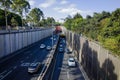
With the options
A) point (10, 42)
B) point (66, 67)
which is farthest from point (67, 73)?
point (10, 42)

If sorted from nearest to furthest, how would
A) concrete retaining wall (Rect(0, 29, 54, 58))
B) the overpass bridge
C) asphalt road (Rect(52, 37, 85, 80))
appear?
1. the overpass bridge
2. asphalt road (Rect(52, 37, 85, 80))
3. concrete retaining wall (Rect(0, 29, 54, 58))

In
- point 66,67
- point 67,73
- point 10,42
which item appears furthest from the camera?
point 10,42

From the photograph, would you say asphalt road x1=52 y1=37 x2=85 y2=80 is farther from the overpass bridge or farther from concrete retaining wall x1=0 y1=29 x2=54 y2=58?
concrete retaining wall x1=0 y1=29 x2=54 y2=58

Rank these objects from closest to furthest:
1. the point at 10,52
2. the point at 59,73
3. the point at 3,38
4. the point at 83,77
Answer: the point at 83,77 < the point at 59,73 < the point at 3,38 < the point at 10,52

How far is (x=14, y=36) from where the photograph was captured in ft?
202

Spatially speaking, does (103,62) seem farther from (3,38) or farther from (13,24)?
(13,24)

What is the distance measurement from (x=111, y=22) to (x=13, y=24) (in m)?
58.0

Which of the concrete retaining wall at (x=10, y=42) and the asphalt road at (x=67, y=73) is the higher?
the concrete retaining wall at (x=10, y=42)

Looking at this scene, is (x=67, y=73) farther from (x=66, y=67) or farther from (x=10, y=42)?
(x=10, y=42)

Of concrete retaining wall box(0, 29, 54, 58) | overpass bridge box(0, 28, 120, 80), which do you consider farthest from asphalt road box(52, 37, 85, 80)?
concrete retaining wall box(0, 29, 54, 58)

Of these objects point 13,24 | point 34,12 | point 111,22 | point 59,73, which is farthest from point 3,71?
point 34,12

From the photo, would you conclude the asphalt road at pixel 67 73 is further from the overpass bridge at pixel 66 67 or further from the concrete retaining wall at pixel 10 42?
the concrete retaining wall at pixel 10 42

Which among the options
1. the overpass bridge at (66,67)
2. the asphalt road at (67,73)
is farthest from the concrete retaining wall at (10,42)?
the asphalt road at (67,73)

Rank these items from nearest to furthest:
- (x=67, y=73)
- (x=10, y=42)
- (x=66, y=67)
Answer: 1. (x=67, y=73)
2. (x=66, y=67)
3. (x=10, y=42)
